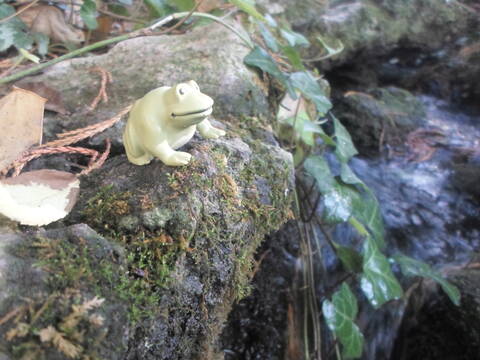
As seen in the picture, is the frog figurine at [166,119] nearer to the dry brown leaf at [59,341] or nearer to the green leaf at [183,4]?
the dry brown leaf at [59,341]

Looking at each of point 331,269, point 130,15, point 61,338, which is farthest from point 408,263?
point 130,15

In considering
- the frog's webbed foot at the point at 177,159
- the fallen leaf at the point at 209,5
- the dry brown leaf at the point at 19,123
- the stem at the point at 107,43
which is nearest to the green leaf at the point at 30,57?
the stem at the point at 107,43

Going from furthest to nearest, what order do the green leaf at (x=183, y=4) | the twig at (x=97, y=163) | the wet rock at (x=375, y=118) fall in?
the wet rock at (x=375, y=118)
the green leaf at (x=183, y=4)
the twig at (x=97, y=163)

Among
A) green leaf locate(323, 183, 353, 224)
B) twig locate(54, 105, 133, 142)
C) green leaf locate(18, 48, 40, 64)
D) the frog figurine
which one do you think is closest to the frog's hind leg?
the frog figurine

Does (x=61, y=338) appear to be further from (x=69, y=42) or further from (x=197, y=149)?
(x=69, y=42)

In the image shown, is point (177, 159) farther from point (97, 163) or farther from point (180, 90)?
point (97, 163)

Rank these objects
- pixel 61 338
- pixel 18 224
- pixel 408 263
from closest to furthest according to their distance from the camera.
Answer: pixel 61 338
pixel 18 224
pixel 408 263

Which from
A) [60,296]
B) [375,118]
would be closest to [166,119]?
[60,296]

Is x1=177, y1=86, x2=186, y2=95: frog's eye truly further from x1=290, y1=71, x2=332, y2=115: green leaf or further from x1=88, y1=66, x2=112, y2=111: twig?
x1=290, y1=71, x2=332, y2=115: green leaf
